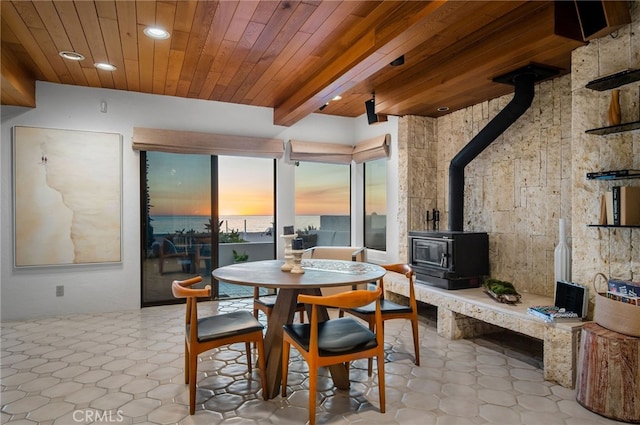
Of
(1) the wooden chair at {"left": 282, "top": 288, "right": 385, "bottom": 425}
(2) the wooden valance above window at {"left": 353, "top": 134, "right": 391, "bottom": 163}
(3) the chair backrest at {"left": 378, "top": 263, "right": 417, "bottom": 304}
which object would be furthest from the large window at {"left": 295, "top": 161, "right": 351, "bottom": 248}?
(1) the wooden chair at {"left": 282, "top": 288, "right": 385, "bottom": 425}

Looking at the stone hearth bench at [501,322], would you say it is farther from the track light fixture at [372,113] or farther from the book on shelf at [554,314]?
the track light fixture at [372,113]

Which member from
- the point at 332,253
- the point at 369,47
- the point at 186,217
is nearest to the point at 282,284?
the point at 369,47

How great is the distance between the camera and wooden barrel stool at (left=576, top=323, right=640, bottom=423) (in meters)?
2.09

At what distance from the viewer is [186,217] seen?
16.4 feet

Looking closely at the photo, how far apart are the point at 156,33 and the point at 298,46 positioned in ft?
3.75

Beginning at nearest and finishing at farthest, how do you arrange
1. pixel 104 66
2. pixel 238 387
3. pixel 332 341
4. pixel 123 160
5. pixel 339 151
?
pixel 332 341
pixel 238 387
pixel 104 66
pixel 123 160
pixel 339 151

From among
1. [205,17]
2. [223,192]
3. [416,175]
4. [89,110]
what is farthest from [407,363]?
[89,110]

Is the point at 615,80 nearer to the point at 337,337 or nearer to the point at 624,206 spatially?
the point at 624,206

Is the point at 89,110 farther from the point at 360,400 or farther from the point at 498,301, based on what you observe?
the point at 498,301

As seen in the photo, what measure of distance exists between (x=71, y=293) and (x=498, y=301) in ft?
15.1

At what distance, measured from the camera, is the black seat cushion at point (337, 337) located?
2109 mm

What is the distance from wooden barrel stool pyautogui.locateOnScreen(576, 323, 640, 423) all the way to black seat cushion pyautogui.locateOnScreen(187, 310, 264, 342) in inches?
80.1

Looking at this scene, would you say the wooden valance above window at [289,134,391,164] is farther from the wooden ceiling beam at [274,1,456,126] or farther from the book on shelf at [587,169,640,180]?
the book on shelf at [587,169,640,180]

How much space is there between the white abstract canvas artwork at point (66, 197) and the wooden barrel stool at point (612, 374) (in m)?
4.68
